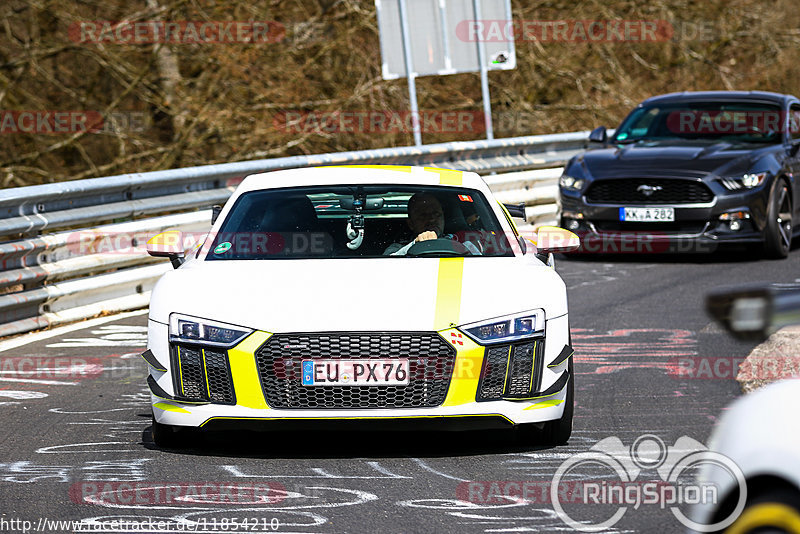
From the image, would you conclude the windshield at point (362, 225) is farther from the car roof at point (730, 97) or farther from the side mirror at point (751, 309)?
the car roof at point (730, 97)

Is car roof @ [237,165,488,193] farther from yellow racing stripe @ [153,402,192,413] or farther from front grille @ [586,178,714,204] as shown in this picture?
front grille @ [586,178,714,204]

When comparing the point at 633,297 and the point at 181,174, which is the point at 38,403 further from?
the point at 633,297

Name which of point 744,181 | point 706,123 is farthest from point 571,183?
point 706,123

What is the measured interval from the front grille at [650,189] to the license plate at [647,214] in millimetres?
83

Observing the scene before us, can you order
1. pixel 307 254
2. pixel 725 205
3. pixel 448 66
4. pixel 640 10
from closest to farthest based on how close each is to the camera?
pixel 307 254 < pixel 725 205 < pixel 448 66 < pixel 640 10

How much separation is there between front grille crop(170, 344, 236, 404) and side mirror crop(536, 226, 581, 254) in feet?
6.31

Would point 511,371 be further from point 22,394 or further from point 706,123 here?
point 706,123

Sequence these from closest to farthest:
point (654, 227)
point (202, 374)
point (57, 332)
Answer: point (202, 374) < point (57, 332) < point (654, 227)

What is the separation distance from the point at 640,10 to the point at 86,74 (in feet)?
35.6

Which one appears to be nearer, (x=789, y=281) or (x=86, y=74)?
(x=789, y=281)

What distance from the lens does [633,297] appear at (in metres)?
11.7

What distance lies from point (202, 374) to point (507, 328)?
4.36 ft

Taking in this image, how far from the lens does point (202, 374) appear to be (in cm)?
607

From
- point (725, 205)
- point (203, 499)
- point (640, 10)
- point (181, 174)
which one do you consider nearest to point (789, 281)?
point (725, 205)
